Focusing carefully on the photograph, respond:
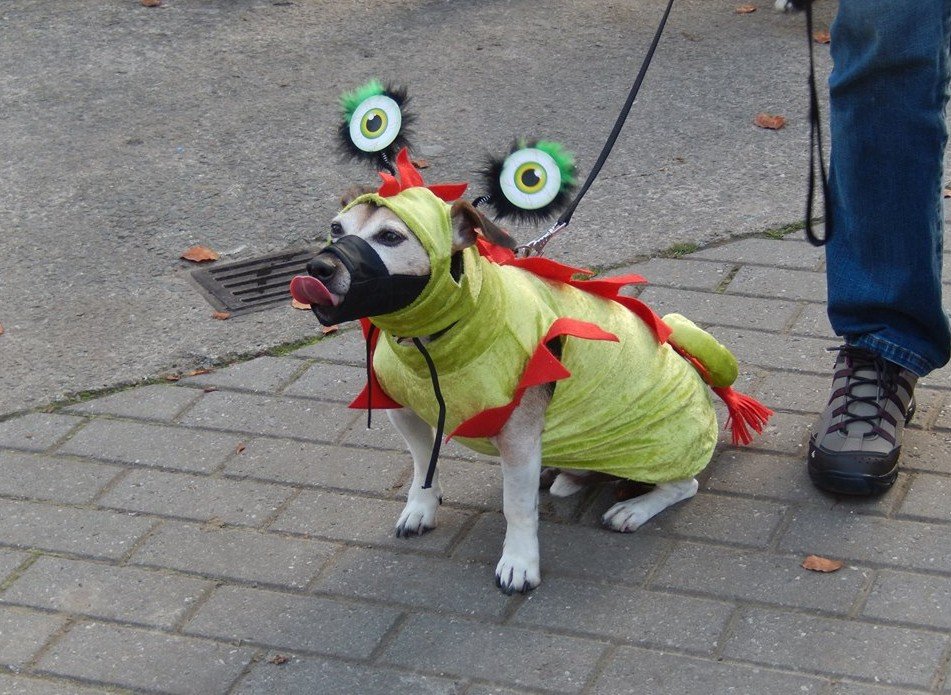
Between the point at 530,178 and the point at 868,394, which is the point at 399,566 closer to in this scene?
the point at 530,178

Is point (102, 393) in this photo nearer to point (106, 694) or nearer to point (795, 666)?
point (106, 694)

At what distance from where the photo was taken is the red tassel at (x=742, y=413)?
11.9 ft

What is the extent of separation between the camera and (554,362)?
2.96 m

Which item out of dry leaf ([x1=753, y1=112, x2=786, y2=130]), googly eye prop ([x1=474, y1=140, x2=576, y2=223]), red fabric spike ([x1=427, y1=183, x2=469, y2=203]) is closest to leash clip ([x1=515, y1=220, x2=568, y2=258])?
googly eye prop ([x1=474, y1=140, x2=576, y2=223])

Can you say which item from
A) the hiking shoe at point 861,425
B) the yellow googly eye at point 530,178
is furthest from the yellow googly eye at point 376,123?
the hiking shoe at point 861,425

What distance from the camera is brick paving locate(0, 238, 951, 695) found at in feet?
9.59

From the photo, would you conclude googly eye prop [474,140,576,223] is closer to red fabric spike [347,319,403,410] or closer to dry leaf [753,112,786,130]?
red fabric spike [347,319,403,410]

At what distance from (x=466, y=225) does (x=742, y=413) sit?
1151mm

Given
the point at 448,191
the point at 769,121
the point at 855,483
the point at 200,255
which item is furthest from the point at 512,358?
the point at 769,121

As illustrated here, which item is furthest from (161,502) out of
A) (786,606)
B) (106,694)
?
(786,606)

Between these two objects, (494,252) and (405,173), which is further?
(494,252)

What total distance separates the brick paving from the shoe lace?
0.16 metres

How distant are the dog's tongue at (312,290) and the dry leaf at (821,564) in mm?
1340

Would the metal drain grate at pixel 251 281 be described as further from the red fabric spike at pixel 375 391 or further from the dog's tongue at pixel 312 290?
the dog's tongue at pixel 312 290
